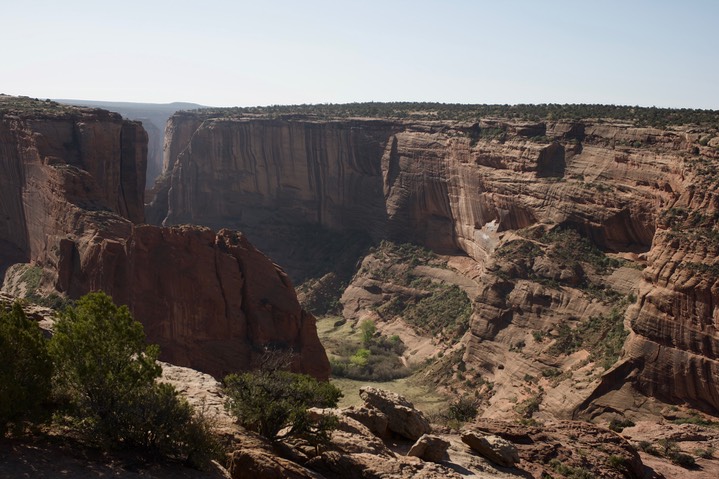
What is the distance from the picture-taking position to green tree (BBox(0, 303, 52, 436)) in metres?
18.3

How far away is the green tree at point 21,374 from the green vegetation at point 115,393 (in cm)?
79

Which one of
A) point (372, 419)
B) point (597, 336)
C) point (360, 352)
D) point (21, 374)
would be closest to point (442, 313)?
point (360, 352)

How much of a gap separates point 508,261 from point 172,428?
43100 millimetres

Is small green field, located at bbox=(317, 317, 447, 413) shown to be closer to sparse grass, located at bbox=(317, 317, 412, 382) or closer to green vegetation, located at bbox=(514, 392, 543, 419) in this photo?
sparse grass, located at bbox=(317, 317, 412, 382)

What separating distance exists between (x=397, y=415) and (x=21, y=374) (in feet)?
41.9

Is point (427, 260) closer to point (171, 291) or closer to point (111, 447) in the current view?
point (171, 291)

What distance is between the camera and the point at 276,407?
22.6 m

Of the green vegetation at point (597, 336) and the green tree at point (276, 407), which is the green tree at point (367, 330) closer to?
the green vegetation at point (597, 336)

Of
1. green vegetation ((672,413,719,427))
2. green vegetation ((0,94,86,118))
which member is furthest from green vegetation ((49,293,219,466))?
green vegetation ((0,94,86,118))

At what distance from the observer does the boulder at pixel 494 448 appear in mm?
26375

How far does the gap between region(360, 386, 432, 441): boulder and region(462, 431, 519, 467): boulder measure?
168cm

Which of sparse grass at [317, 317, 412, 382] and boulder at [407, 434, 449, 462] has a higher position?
boulder at [407, 434, 449, 462]

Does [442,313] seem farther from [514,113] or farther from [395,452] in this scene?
[395,452]

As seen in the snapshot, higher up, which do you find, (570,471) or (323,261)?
(570,471)
